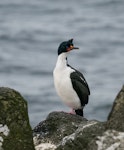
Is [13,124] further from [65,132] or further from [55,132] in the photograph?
[55,132]

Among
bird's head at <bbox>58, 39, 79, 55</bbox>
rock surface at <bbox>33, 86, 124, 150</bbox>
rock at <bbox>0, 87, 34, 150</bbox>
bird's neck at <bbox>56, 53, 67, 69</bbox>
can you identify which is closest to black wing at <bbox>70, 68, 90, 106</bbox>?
bird's neck at <bbox>56, 53, 67, 69</bbox>

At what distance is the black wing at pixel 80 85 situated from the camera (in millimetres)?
17891

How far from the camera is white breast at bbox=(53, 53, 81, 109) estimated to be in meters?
17.5

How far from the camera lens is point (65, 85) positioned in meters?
17.8

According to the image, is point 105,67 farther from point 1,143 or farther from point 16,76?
point 1,143

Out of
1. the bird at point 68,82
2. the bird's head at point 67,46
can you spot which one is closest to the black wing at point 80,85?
the bird at point 68,82

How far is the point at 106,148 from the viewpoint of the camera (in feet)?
32.8

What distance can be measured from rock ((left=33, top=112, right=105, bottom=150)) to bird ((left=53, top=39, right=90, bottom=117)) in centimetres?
357

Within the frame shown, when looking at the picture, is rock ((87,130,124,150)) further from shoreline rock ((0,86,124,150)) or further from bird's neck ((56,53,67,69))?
bird's neck ((56,53,67,69))

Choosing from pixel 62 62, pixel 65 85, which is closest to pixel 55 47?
pixel 65 85

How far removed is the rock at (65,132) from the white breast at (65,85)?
354cm

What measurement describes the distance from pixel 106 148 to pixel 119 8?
5701 centimetres

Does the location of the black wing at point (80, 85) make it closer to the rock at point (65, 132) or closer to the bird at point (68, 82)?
the bird at point (68, 82)

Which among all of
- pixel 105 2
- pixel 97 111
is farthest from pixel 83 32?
pixel 97 111
